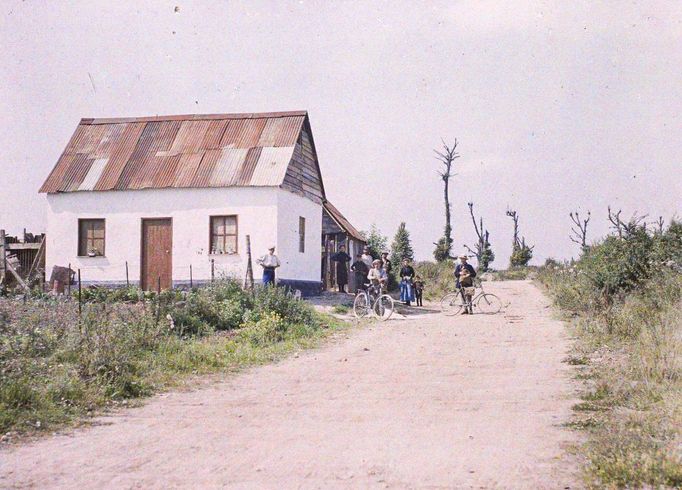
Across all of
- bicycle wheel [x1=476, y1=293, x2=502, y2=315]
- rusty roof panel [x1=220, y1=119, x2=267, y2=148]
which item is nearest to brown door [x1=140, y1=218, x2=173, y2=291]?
rusty roof panel [x1=220, y1=119, x2=267, y2=148]

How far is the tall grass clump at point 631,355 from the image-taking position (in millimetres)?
5203

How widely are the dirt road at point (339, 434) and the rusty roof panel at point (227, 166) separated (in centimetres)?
1322

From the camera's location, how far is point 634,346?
11180 millimetres

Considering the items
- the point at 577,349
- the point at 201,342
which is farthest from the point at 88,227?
the point at 577,349

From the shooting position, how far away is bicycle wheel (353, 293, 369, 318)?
67.5ft

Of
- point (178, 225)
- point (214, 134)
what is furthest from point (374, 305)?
point (214, 134)

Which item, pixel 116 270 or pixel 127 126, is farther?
pixel 127 126

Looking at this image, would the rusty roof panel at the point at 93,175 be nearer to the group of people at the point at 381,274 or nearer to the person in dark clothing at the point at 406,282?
the group of people at the point at 381,274

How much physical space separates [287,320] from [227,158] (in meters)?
10.1

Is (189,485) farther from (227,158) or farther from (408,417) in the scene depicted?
(227,158)

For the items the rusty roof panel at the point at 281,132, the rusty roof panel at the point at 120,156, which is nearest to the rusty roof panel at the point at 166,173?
the rusty roof panel at the point at 120,156

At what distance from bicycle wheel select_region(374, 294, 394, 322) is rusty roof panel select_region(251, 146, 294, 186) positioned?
224 inches

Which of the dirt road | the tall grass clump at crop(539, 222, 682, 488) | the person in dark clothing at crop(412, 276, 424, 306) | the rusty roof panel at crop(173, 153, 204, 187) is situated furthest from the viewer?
the person in dark clothing at crop(412, 276, 424, 306)

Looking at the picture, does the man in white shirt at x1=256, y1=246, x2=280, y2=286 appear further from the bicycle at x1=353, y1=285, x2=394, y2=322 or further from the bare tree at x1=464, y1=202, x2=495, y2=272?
A: the bare tree at x1=464, y1=202, x2=495, y2=272
